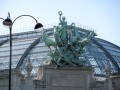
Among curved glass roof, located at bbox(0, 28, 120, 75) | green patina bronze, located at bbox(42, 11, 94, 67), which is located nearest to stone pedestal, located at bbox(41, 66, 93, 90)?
green patina bronze, located at bbox(42, 11, 94, 67)

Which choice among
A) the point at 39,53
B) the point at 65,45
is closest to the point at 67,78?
the point at 65,45

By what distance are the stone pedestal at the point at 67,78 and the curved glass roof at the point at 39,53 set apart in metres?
11.2

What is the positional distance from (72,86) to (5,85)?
23.3ft

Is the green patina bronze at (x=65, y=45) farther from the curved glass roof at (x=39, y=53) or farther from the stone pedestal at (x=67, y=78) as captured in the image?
the curved glass roof at (x=39, y=53)

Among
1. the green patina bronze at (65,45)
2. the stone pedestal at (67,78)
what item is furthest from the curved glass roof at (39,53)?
the stone pedestal at (67,78)

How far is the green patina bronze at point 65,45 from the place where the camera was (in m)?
40.8

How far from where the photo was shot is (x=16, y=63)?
5453 centimetres

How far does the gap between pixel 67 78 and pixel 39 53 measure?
16.1 m

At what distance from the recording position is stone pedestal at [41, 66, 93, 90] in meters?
40.1

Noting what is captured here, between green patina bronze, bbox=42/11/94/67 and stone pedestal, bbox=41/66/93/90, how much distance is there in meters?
0.72

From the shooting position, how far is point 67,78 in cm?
4038

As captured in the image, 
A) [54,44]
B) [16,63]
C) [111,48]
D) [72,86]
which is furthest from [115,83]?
[111,48]

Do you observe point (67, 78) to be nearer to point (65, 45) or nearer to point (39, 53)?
point (65, 45)

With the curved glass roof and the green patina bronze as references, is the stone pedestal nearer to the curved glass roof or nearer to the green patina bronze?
the green patina bronze
